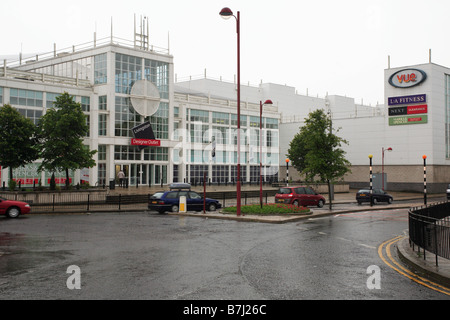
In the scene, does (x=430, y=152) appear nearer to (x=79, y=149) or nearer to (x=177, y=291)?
(x=79, y=149)

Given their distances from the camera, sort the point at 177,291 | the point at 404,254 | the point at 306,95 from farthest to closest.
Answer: the point at 306,95, the point at 404,254, the point at 177,291

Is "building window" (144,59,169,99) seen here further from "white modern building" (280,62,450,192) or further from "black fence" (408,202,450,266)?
"black fence" (408,202,450,266)

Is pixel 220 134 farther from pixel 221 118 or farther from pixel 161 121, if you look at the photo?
pixel 161 121

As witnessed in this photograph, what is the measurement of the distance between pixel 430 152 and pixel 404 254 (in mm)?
55280

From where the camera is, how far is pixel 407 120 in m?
63.1

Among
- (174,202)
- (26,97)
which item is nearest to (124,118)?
(26,97)

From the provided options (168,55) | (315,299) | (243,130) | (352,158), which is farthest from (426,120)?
(315,299)

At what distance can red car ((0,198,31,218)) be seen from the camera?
23.0 metres

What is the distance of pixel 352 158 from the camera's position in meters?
71.4

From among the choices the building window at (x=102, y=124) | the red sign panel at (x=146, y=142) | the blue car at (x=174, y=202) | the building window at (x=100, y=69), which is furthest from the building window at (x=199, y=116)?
the blue car at (x=174, y=202)

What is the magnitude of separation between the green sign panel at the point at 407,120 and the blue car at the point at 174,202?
45.5m

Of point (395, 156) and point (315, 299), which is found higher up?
point (395, 156)

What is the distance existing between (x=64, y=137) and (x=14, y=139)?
3706 millimetres

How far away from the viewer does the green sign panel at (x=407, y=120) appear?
61400 mm
